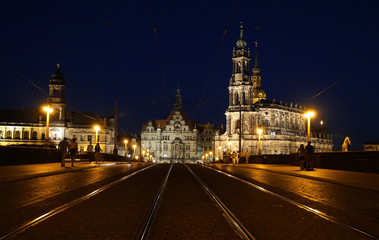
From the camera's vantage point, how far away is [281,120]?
118 m

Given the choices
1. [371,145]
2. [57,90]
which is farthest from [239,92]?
[371,145]

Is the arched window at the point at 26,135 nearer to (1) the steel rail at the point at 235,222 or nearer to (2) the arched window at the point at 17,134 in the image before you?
(2) the arched window at the point at 17,134

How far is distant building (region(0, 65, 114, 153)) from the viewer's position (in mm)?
88688

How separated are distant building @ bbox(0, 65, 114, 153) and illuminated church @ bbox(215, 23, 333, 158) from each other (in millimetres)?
29652

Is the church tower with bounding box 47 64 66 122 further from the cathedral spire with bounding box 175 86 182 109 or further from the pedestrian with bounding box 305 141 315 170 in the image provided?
the pedestrian with bounding box 305 141 315 170

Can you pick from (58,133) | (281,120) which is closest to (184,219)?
(58,133)

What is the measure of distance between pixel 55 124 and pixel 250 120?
46188 millimetres

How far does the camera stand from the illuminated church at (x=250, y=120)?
10269cm

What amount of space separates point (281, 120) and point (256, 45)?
24829 millimetres

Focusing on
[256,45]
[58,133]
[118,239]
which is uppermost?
[256,45]

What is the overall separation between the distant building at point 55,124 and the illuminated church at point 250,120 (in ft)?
97.3

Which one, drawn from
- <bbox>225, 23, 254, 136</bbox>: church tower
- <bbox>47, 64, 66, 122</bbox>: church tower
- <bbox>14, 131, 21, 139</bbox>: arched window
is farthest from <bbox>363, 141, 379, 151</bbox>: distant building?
<bbox>14, 131, 21, 139</bbox>: arched window

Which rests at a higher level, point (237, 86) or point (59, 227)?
point (237, 86)

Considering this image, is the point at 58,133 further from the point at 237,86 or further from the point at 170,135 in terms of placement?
the point at 237,86
